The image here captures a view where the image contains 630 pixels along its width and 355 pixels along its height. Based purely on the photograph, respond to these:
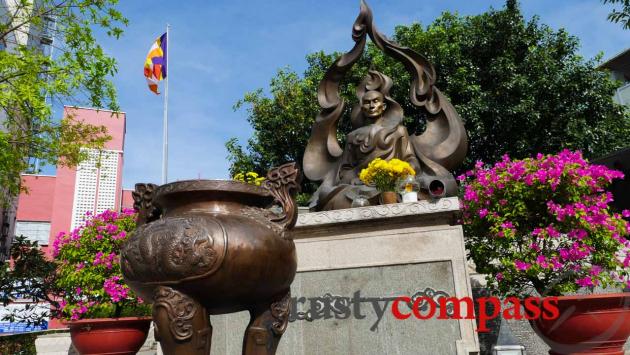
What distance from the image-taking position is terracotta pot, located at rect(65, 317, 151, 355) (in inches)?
162

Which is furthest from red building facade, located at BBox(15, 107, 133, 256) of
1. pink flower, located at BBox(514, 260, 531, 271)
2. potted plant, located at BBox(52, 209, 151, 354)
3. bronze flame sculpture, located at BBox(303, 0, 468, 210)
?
pink flower, located at BBox(514, 260, 531, 271)

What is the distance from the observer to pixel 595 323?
299 cm

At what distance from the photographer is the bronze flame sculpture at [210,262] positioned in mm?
1697

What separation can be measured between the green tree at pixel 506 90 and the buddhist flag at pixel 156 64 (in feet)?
13.1

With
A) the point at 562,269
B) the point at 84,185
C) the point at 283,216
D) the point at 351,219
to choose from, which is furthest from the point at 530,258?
the point at 84,185

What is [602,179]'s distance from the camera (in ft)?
12.7

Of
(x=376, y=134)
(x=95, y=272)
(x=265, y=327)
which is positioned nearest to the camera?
(x=265, y=327)

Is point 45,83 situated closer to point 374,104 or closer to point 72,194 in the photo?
point 374,104

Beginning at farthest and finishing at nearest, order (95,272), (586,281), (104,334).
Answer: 1. (95,272)
2. (104,334)
3. (586,281)

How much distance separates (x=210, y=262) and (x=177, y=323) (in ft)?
0.86

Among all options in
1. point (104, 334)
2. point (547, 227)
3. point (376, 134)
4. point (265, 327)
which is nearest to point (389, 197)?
point (376, 134)

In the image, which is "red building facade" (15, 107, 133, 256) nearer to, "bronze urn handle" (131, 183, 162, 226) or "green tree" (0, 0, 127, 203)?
"green tree" (0, 0, 127, 203)

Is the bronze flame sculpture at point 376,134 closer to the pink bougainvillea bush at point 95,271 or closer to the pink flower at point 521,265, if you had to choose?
the pink flower at point 521,265

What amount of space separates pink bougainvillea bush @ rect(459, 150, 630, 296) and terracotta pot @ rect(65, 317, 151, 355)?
3255 millimetres
